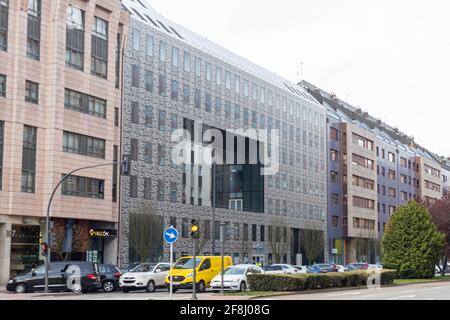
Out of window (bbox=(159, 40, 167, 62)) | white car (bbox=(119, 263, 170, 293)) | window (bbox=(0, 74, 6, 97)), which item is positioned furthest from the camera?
window (bbox=(159, 40, 167, 62))

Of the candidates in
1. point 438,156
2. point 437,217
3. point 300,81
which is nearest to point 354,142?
point 300,81

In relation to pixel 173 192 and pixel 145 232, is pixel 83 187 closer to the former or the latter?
pixel 145 232

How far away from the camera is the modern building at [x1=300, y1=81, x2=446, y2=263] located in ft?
337

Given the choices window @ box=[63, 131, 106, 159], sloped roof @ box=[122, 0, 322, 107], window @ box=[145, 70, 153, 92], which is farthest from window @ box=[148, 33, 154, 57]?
window @ box=[63, 131, 106, 159]

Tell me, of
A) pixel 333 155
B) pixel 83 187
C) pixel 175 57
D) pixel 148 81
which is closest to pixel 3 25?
pixel 83 187

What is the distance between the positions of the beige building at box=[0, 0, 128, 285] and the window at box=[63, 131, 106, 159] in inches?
Result: 2.8

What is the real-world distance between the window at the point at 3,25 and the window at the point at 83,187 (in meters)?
10.2

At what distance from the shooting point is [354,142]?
10650 centimetres

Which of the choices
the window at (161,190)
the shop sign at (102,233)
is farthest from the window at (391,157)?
the shop sign at (102,233)

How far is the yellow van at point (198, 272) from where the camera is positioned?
135 feet

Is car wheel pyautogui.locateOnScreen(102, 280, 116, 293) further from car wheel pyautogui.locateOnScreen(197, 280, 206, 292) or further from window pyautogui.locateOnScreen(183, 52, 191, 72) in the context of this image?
window pyautogui.locateOnScreen(183, 52, 191, 72)

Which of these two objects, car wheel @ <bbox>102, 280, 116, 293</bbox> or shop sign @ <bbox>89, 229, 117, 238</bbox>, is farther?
shop sign @ <bbox>89, 229, 117, 238</bbox>

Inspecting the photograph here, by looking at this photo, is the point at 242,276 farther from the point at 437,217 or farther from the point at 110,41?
the point at 437,217

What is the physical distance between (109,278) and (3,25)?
61.7 ft
